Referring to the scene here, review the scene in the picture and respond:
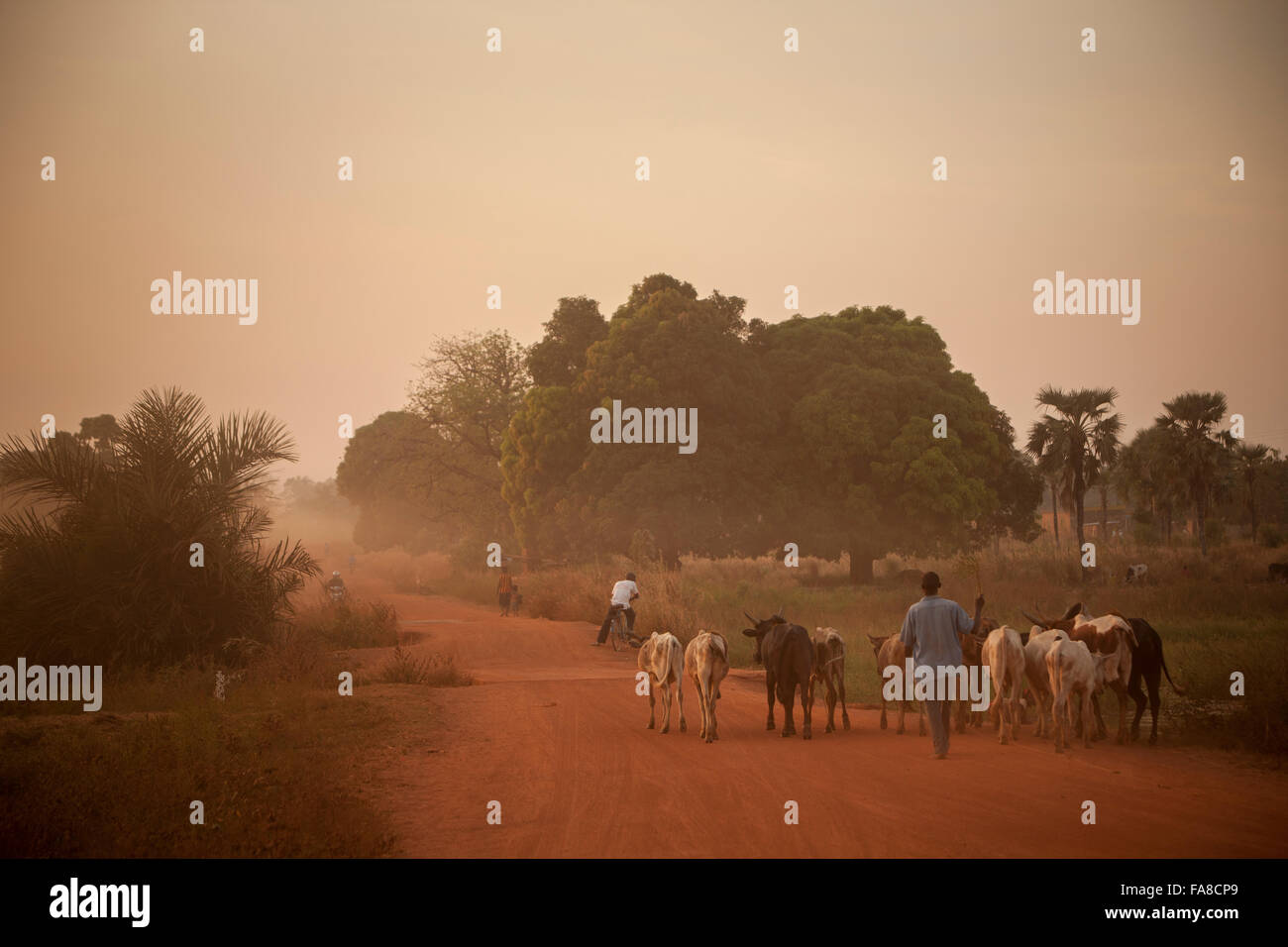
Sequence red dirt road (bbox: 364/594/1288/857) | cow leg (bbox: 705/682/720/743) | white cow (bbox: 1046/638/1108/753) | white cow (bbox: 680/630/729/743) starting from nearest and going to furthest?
red dirt road (bbox: 364/594/1288/857)
white cow (bbox: 1046/638/1108/753)
cow leg (bbox: 705/682/720/743)
white cow (bbox: 680/630/729/743)

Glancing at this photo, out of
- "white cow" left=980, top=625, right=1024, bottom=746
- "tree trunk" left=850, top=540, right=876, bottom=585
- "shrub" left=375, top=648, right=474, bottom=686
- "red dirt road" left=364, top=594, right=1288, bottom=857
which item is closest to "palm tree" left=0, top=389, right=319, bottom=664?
"shrub" left=375, top=648, right=474, bottom=686

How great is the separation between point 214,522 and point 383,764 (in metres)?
8.14

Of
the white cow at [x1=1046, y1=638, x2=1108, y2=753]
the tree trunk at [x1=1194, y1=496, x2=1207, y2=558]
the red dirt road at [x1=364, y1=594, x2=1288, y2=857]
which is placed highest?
the tree trunk at [x1=1194, y1=496, x2=1207, y2=558]

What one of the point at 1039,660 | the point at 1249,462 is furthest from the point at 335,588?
the point at 1249,462

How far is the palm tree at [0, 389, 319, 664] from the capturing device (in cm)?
1552

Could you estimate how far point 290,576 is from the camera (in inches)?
722

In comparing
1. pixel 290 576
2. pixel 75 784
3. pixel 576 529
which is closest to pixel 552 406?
pixel 576 529

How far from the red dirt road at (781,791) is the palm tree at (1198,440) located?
39.0 m

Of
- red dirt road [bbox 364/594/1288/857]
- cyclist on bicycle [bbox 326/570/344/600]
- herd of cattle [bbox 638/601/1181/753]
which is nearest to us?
red dirt road [bbox 364/594/1288/857]

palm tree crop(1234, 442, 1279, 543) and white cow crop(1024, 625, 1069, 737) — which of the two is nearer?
white cow crop(1024, 625, 1069, 737)

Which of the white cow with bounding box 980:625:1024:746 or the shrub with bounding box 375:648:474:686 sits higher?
the white cow with bounding box 980:625:1024:746

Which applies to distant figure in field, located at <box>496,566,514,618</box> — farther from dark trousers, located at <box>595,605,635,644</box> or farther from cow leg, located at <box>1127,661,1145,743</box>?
cow leg, located at <box>1127,661,1145,743</box>

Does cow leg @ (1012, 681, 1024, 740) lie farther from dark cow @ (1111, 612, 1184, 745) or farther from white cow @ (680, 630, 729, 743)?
white cow @ (680, 630, 729, 743)

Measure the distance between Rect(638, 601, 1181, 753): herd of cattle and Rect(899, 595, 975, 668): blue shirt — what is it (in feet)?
2.28
